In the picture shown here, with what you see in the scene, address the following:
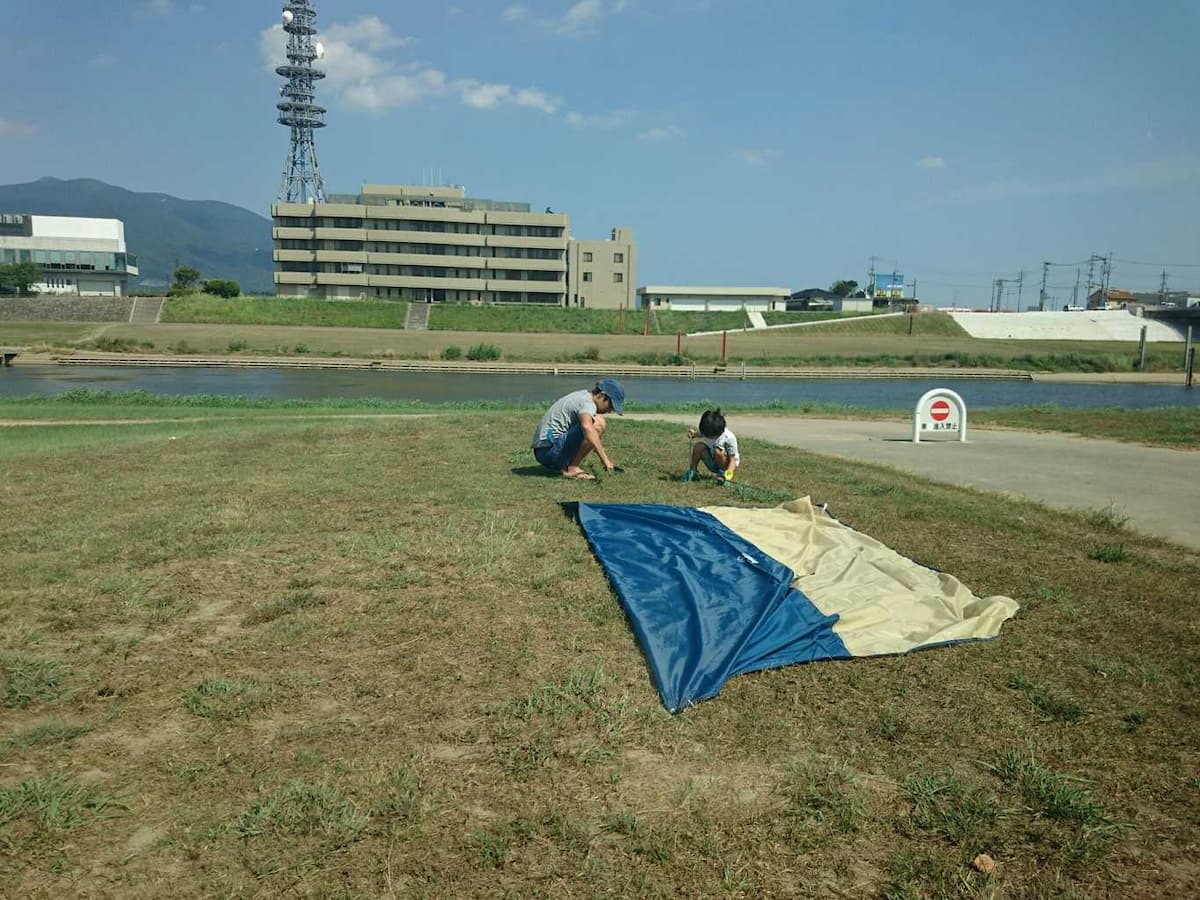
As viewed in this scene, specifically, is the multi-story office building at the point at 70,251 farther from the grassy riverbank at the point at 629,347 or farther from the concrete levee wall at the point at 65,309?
the grassy riverbank at the point at 629,347

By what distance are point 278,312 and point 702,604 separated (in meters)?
71.4

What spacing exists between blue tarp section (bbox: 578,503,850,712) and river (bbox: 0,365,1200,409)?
22756 mm

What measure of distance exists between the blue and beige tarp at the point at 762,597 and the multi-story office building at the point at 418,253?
8089cm

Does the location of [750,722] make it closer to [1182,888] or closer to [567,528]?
[1182,888]

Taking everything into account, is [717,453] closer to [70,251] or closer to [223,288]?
[223,288]

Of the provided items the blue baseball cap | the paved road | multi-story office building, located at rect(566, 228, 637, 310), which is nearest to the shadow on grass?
the blue baseball cap

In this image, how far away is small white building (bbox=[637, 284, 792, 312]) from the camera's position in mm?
101312

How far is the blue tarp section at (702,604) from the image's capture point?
14.2 ft

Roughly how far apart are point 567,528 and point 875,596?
2586 millimetres

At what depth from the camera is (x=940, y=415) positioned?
14.7 metres

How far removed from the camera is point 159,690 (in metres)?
4.05

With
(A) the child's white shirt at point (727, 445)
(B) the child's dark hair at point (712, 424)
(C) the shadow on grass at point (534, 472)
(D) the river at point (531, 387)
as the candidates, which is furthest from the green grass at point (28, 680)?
(D) the river at point (531, 387)

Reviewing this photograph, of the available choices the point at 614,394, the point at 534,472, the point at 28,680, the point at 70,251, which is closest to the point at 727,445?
the point at 614,394

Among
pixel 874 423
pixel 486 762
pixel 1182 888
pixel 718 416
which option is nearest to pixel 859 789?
pixel 1182 888
